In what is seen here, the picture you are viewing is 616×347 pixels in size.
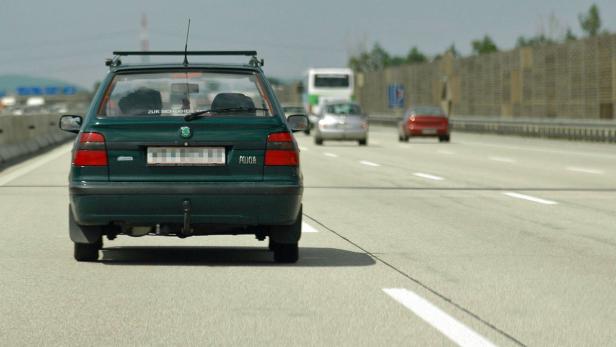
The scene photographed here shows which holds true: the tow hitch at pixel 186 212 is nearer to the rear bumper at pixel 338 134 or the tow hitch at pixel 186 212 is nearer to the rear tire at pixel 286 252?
the rear tire at pixel 286 252

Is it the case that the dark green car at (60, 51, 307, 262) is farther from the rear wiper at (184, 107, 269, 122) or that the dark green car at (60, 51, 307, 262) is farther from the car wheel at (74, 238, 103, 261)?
the car wheel at (74, 238, 103, 261)

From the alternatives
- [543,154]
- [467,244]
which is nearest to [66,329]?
[467,244]

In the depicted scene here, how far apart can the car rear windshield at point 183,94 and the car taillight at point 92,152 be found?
24cm

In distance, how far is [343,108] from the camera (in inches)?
1683

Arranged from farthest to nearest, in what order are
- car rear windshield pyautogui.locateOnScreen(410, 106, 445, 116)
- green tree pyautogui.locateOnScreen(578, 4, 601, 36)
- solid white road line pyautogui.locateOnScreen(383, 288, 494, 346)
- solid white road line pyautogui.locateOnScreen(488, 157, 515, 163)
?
green tree pyautogui.locateOnScreen(578, 4, 601, 36), car rear windshield pyautogui.locateOnScreen(410, 106, 445, 116), solid white road line pyautogui.locateOnScreen(488, 157, 515, 163), solid white road line pyautogui.locateOnScreen(383, 288, 494, 346)

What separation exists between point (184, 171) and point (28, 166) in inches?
680

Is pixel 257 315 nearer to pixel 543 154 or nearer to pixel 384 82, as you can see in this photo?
pixel 543 154

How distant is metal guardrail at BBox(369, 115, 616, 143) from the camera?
139 ft

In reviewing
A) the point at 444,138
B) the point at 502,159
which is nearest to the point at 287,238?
the point at 502,159

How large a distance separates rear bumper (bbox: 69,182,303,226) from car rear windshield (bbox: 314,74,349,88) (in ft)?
200

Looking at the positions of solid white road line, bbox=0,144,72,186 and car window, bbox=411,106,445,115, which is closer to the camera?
solid white road line, bbox=0,144,72,186

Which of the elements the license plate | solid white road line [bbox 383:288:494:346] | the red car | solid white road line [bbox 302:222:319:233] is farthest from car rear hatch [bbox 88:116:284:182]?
the red car

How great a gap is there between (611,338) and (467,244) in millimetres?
4606

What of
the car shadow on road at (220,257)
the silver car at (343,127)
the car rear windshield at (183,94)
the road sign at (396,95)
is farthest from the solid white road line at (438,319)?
the road sign at (396,95)
